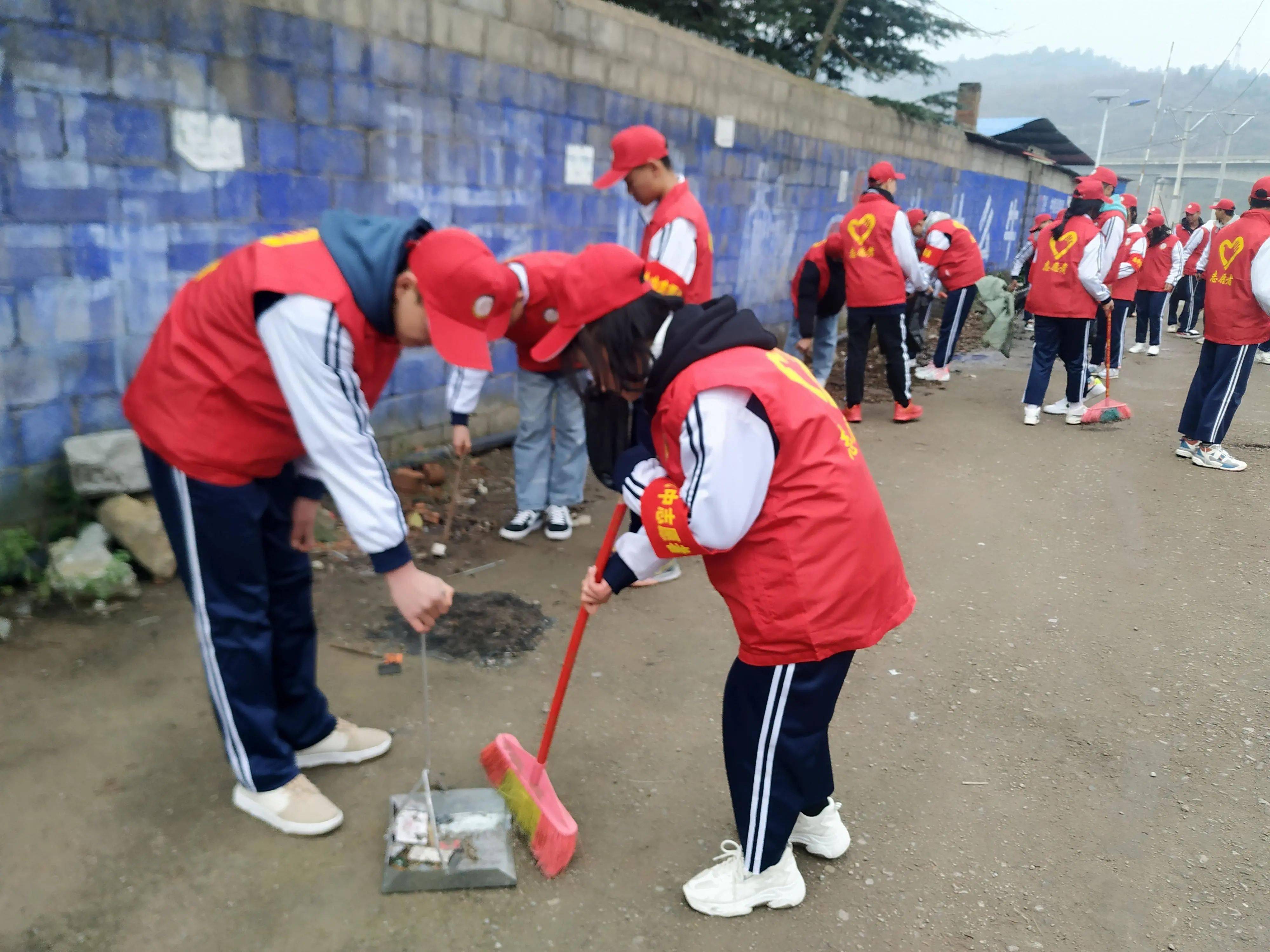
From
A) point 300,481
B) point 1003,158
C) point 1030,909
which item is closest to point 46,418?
point 300,481

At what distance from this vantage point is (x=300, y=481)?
2457 mm

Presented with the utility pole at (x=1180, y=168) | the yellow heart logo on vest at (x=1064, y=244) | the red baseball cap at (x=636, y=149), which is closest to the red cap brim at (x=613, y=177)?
the red baseball cap at (x=636, y=149)

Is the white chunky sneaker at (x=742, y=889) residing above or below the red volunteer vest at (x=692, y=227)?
below

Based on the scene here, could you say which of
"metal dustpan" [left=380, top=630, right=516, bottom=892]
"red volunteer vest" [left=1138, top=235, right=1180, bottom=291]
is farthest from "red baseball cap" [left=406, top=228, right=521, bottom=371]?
"red volunteer vest" [left=1138, top=235, right=1180, bottom=291]

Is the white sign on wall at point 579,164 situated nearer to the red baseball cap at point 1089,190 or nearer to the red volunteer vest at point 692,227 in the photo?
the red volunteer vest at point 692,227

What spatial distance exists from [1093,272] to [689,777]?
608 cm

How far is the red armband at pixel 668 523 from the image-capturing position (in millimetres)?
1977

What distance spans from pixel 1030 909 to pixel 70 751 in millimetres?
2894

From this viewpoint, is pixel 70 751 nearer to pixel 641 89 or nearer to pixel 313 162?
pixel 313 162

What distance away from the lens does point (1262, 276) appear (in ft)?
19.5

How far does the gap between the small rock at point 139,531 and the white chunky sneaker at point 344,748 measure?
58.1 inches

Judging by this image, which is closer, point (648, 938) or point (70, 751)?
point (648, 938)

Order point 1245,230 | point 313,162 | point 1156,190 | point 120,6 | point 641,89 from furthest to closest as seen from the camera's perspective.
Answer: point 1156,190 → point 641,89 → point 1245,230 → point 313,162 → point 120,6

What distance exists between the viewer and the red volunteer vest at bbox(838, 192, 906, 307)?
7.06 metres
